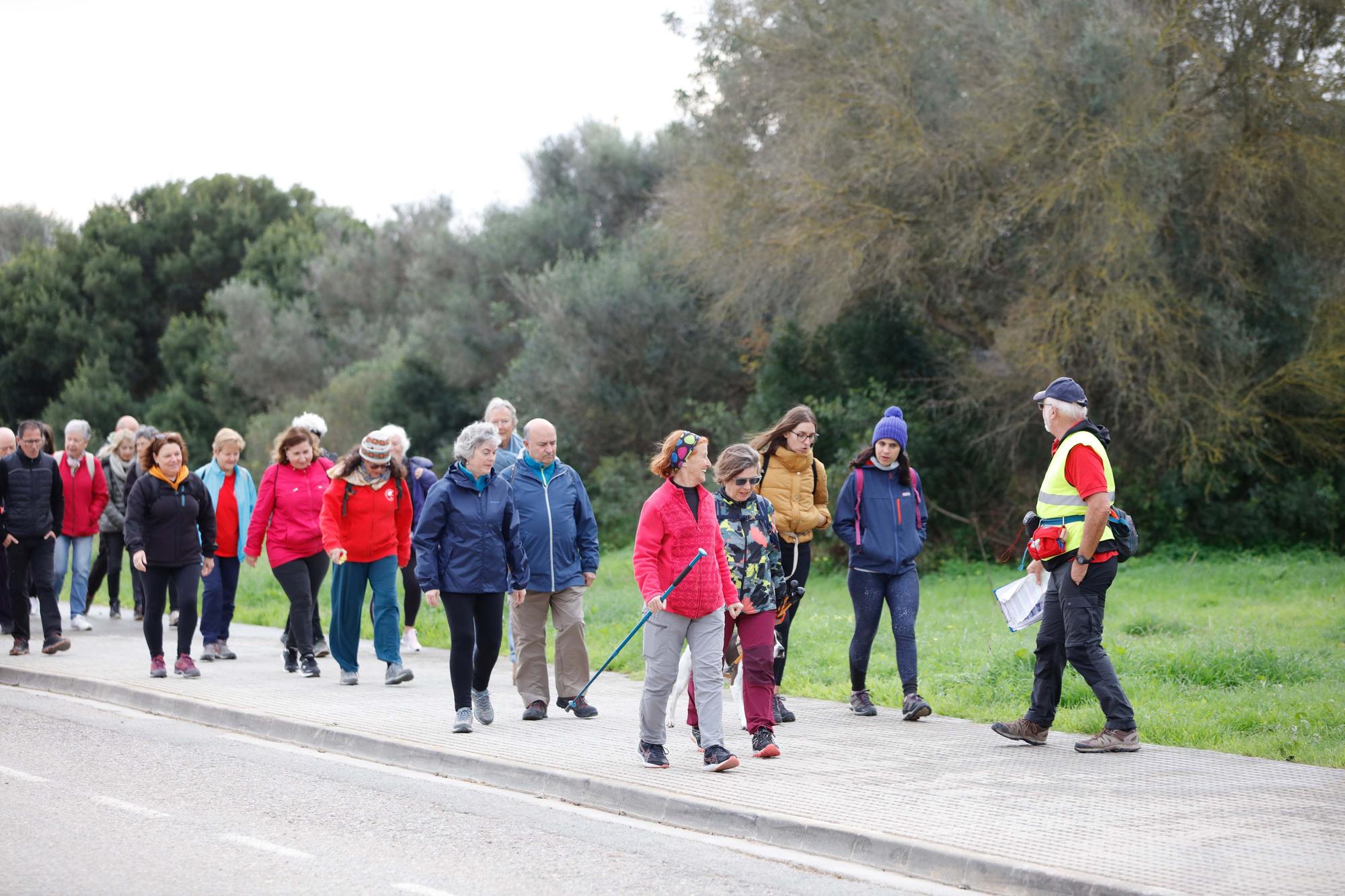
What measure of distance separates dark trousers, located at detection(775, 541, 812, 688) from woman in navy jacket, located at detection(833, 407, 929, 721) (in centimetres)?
32

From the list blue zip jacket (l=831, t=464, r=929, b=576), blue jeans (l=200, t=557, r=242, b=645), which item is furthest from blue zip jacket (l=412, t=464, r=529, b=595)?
blue jeans (l=200, t=557, r=242, b=645)

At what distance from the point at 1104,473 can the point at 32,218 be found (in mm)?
65023

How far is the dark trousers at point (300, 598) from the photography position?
37.4ft

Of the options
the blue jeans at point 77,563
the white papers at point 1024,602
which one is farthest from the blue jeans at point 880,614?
the blue jeans at point 77,563

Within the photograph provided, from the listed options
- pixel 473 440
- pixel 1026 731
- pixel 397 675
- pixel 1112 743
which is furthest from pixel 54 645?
pixel 1112 743

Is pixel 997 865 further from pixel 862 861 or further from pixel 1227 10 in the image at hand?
pixel 1227 10

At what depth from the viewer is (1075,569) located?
780 cm

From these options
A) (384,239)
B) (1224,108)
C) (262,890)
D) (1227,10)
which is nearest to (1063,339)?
(1224,108)

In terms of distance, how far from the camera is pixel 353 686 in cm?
1090

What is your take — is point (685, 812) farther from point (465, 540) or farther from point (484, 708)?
point (465, 540)

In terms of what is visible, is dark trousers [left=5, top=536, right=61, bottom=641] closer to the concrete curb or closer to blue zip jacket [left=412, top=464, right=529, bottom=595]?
the concrete curb

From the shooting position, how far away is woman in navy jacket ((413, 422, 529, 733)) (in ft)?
29.4

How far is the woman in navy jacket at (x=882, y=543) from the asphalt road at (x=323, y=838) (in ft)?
9.61

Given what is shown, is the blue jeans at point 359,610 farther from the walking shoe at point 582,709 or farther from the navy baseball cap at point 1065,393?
the navy baseball cap at point 1065,393
